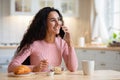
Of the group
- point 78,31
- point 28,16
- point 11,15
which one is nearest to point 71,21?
point 78,31

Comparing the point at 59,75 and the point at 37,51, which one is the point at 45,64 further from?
the point at 37,51

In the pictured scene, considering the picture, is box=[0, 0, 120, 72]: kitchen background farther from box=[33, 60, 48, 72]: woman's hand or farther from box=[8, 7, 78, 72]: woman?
box=[33, 60, 48, 72]: woman's hand

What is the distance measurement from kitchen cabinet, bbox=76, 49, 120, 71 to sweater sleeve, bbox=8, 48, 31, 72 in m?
1.90

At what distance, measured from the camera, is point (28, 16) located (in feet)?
15.4

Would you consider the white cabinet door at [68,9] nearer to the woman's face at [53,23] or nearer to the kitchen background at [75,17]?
the kitchen background at [75,17]

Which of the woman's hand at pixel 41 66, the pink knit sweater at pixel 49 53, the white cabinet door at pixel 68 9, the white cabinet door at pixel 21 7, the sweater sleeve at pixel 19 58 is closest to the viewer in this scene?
the woman's hand at pixel 41 66

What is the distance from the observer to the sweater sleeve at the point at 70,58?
227 cm

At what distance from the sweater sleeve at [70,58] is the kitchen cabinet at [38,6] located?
7.43 ft

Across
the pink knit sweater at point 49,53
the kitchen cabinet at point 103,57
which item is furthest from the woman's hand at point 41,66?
the kitchen cabinet at point 103,57

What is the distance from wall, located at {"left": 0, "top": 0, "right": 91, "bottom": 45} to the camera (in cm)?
466

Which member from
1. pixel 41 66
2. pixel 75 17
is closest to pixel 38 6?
pixel 75 17

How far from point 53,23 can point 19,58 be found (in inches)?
16.7

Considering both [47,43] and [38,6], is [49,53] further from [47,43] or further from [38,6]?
[38,6]

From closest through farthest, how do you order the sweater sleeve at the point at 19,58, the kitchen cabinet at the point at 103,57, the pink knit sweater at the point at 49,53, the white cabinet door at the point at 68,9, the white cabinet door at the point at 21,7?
the sweater sleeve at the point at 19,58 < the pink knit sweater at the point at 49,53 < the kitchen cabinet at the point at 103,57 < the white cabinet door at the point at 21,7 < the white cabinet door at the point at 68,9
